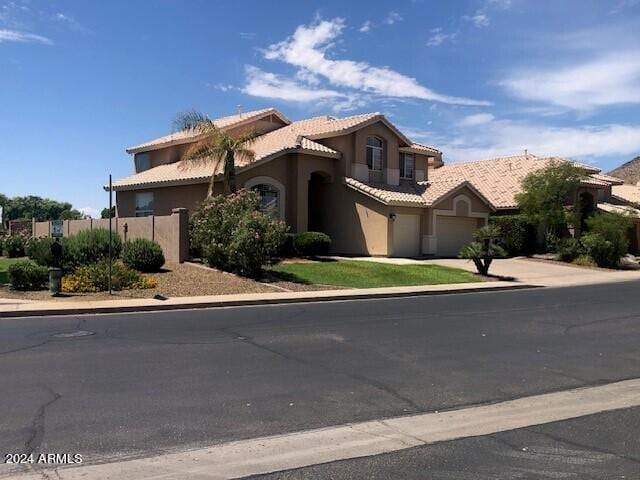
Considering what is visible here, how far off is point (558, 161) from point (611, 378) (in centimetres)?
3123

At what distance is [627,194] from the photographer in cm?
4994

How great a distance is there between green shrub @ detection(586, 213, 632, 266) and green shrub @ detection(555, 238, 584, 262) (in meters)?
1.34

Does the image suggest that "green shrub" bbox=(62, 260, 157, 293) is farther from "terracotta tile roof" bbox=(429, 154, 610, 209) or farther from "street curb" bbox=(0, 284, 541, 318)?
"terracotta tile roof" bbox=(429, 154, 610, 209)

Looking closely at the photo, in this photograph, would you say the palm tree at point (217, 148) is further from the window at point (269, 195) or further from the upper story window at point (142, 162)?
the upper story window at point (142, 162)

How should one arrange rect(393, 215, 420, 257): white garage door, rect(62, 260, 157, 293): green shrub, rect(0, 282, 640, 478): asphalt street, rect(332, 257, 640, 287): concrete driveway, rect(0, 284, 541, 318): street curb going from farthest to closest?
1. rect(393, 215, 420, 257): white garage door
2. rect(332, 257, 640, 287): concrete driveway
3. rect(62, 260, 157, 293): green shrub
4. rect(0, 284, 541, 318): street curb
5. rect(0, 282, 640, 478): asphalt street

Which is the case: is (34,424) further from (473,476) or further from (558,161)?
(558,161)

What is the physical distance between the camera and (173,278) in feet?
70.7

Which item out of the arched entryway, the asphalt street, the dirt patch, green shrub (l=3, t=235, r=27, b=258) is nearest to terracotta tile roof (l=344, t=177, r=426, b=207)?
the arched entryway

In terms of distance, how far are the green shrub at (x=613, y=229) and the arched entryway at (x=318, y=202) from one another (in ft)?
47.7

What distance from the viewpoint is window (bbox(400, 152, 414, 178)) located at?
37188 millimetres

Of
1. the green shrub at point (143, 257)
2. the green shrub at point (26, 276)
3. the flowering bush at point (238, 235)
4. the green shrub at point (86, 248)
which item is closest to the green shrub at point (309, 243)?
the flowering bush at point (238, 235)

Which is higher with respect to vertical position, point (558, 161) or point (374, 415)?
point (558, 161)

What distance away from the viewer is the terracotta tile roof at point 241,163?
3058cm

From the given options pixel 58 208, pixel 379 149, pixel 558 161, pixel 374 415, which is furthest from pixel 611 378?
pixel 58 208
